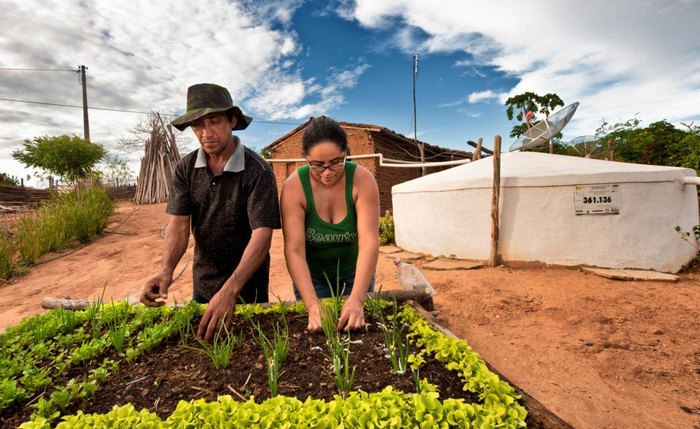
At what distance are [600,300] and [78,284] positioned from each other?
8163 millimetres

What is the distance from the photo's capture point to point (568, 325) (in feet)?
13.2

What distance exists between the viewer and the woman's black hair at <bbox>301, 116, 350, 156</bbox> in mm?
1887

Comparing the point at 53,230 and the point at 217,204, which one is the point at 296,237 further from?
the point at 53,230

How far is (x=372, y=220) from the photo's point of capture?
81.6 inches

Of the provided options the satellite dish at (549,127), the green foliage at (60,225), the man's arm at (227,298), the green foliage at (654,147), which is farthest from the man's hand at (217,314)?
the green foliage at (654,147)

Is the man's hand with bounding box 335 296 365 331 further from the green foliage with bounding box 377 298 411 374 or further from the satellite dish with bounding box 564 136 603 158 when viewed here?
the satellite dish with bounding box 564 136 603 158

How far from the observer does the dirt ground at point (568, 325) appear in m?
2.81

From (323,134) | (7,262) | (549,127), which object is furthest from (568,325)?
(7,262)

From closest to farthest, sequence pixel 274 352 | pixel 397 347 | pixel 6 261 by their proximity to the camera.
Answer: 1. pixel 274 352
2. pixel 397 347
3. pixel 6 261

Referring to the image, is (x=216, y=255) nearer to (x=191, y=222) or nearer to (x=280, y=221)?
(x=191, y=222)

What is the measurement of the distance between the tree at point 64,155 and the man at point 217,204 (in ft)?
46.1

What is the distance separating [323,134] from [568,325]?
3.76 metres

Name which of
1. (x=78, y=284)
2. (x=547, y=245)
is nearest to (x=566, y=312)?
(x=547, y=245)

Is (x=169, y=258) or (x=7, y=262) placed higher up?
(x=169, y=258)
